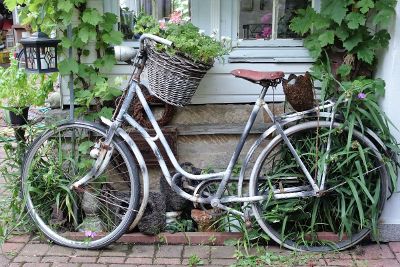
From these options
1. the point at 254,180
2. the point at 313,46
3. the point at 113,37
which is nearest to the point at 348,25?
the point at 313,46

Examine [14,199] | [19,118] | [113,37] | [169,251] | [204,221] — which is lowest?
[169,251]

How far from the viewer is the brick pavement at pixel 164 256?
11.4 feet

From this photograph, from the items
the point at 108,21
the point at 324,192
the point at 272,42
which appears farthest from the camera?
the point at 272,42

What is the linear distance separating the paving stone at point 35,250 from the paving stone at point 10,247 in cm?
4

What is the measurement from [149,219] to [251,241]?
754 millimetres

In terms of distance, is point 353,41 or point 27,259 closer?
point 27,259

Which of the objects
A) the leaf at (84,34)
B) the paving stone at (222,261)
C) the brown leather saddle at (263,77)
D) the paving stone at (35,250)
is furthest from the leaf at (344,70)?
the paving stone at (35,250)

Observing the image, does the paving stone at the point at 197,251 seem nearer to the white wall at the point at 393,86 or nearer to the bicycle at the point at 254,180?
the bicycle at the point at 254,180

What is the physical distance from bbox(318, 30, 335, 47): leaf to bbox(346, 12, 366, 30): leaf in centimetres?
15

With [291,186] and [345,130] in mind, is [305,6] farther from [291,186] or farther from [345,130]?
[291,186]

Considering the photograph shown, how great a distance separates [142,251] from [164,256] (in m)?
0.17

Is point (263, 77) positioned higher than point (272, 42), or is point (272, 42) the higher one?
point (272, 42)

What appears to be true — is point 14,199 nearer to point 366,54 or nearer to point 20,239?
point 20,239

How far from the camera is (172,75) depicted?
3.51m
